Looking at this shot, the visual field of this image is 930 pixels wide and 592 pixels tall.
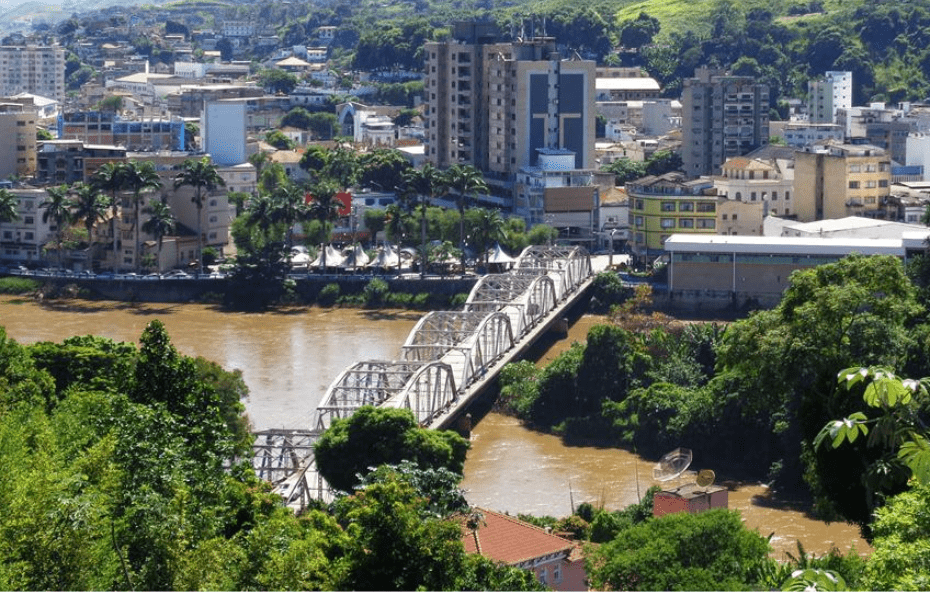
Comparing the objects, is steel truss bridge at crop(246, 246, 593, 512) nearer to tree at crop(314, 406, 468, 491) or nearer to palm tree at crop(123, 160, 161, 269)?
tree at crop(314, 406, 468, 491)

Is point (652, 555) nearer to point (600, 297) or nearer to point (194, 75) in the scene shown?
point (600, 297)

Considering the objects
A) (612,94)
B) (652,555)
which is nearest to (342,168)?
(612,94)

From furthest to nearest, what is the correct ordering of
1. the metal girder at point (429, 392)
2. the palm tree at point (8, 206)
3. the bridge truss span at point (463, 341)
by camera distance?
the palm tree at point (8, 206)
the bridge truss span at point (463, 341)
the metal girder at point (429, 392)

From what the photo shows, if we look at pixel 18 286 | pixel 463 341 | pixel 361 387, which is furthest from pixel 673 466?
pixel 18 286

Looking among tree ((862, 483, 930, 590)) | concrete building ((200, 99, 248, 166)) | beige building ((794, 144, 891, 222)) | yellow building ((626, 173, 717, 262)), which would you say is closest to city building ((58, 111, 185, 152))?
concrete building ((200, 99, 248, 166))

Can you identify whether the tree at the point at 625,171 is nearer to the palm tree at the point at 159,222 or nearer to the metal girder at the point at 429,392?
the palm tree at the point at 159,222

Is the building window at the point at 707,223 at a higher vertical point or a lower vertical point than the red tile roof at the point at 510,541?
higher

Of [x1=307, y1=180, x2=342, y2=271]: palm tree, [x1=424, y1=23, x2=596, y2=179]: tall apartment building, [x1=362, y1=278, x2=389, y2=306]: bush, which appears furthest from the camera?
[x1=424, y1=23, x2=596, y2=179]: tall apartment building

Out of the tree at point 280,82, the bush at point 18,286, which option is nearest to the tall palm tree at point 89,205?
the bush at point 18,286
